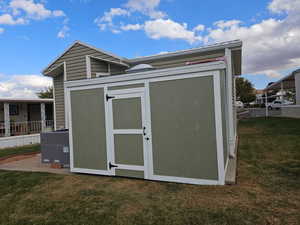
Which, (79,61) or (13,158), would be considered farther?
(79,61)

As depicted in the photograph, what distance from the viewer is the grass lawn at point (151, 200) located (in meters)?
2.39

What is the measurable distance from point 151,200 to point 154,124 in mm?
1352

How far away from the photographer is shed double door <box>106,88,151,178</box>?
12.3 feet

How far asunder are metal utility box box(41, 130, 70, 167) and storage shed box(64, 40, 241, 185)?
0.61m

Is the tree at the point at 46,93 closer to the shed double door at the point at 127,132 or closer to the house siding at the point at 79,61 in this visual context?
the house siding at the point at 79,61

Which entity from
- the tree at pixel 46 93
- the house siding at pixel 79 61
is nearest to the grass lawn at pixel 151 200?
the house siding at pixel 79 61

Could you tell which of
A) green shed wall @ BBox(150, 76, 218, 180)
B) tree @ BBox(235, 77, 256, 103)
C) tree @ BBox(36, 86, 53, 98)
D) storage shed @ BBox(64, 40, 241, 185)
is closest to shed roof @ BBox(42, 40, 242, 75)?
storage shed @ BBox(64, 40, 241, 185)

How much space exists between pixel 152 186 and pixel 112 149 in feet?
3.82

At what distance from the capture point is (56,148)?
512cm

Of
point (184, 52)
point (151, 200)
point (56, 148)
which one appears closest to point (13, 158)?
point (56, 148)

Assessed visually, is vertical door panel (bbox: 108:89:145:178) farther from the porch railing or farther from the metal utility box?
the porch railing

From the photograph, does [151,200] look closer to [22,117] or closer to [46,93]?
[22,117]

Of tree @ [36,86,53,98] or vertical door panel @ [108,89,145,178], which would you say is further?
tree @ [36,86,53,98]

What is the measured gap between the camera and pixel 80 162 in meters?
4.41
